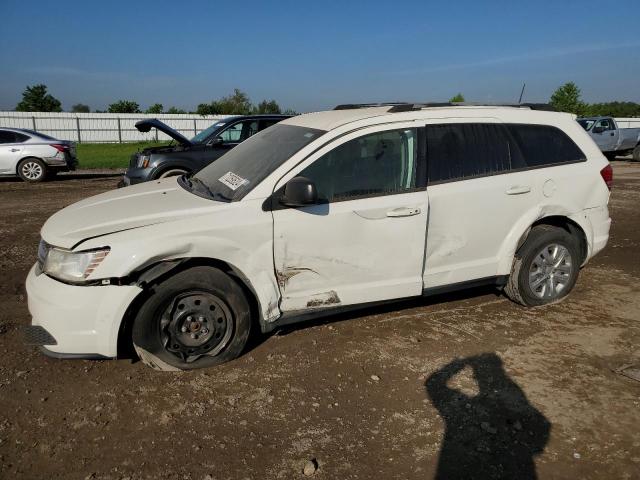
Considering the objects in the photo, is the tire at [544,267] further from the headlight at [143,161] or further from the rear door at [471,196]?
the headlight at [143,161]

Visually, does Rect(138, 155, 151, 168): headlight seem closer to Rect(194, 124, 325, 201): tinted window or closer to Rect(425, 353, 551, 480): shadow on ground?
Rect(194, 124, 325, 201): tinted window

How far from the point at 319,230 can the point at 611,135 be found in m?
21.2

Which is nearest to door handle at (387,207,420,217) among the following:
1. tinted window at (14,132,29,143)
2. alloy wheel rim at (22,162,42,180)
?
alloy wheel rim at (22,162,42,180)

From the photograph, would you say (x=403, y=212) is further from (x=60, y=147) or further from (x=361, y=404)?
(x=60, y=147)

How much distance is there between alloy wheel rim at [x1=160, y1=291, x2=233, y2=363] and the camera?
346 centimetres

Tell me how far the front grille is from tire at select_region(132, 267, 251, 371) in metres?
0.51

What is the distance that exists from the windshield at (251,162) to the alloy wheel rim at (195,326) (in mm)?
753

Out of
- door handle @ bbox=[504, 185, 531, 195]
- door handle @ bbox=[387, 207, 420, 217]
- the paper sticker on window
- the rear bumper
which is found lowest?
the rear bumper

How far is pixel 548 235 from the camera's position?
4527 millimetres

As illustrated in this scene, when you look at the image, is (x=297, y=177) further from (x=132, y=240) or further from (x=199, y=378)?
(x=199, y=378)

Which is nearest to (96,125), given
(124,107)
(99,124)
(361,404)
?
(99,124)

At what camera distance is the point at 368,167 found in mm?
3838

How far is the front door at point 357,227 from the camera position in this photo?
3.61 metres

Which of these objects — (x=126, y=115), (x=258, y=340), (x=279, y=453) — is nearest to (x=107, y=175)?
(x=258, y=340)
